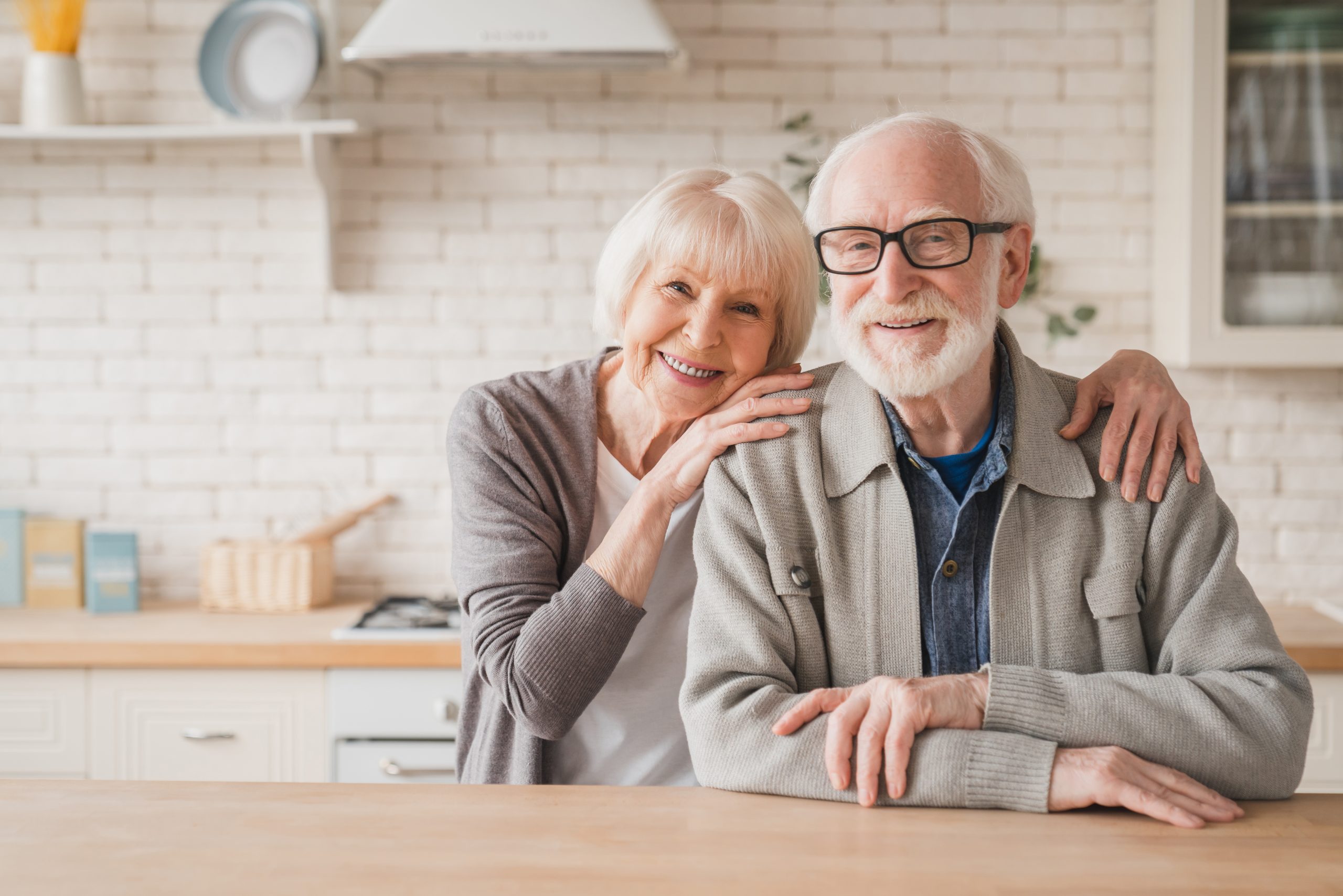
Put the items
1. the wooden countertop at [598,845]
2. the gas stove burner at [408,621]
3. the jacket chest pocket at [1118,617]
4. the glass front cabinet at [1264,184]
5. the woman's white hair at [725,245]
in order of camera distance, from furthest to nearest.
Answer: the glass front cabinet at [1264,184] < the gas stove burner at [408,621] < the woman's white hair at [725,245] < the jacket chest pocket at [1118,617] < the wooden countertop at [598,845]

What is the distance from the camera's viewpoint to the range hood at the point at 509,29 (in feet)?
7.96

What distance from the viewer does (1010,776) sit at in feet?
3.76

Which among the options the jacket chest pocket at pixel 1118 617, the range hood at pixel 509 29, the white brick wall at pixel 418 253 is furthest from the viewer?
the white brick wall at pixel 418 253

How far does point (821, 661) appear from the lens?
4.50 ft

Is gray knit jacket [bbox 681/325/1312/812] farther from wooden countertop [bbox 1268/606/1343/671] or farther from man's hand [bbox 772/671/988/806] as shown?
wooden countertop [bbox 1268/606/1343/671]

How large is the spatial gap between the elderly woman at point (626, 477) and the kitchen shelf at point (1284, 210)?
1.43 m

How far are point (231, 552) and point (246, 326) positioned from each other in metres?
0.64

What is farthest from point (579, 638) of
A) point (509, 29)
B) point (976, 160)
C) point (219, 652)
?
point (509, 29)

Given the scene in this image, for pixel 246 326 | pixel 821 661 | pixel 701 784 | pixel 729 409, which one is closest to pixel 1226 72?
pixel 729 409

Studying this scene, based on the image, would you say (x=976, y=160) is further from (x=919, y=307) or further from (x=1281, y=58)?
(x=1281, y=58)

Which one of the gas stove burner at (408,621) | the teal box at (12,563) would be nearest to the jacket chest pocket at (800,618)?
the gas stove burner at (408,621)

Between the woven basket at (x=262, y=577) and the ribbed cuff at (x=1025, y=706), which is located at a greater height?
the ribbed cuff at (x=1025, y=706)

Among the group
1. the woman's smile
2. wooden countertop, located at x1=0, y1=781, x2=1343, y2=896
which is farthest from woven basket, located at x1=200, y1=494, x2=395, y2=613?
wooden countertop, located at x1=0, y1=781, x2=1343, y2=896

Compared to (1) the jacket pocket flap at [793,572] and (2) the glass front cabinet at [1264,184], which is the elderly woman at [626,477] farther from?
(2) the glass front cabinet at [1264,184]
